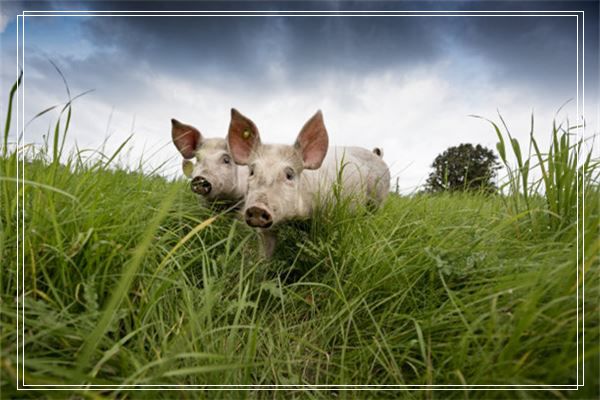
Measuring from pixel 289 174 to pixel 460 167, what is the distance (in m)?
2.17

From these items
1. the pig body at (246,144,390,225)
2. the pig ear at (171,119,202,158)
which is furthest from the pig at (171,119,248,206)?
the pig body at (246,144,390,225)

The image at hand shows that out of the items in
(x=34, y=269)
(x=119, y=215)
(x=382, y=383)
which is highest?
(x=119, y=215)

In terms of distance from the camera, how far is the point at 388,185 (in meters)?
4.77

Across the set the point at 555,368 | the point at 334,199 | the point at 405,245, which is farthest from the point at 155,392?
the point at 334,199

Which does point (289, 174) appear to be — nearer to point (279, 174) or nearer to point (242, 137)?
point (279, 174)

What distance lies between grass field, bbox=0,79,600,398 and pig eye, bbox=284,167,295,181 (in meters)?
0.68

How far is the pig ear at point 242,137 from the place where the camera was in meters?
2.95

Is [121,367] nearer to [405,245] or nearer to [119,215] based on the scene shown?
[119,215]

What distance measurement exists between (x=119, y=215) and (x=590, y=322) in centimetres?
250

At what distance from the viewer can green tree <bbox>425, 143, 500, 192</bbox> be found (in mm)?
3334

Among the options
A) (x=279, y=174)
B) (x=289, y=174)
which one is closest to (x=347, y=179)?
(x=289, y=174)

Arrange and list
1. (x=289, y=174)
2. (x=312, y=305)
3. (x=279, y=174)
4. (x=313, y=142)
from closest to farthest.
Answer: (x=312, y=305) → (x=279, y=174) → (x=289, y=174) → (x=313, y=142)

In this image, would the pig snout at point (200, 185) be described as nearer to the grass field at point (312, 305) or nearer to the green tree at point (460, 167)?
the grass field at point (312, 305)

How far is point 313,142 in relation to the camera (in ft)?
9.88
